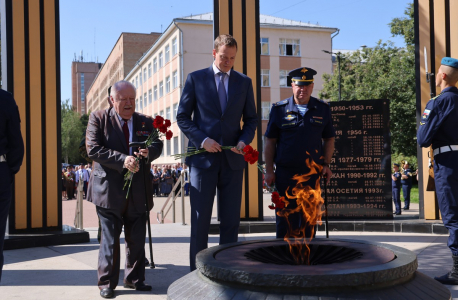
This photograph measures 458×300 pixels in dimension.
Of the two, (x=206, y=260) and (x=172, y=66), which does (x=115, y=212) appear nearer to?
(x=206, y=260)

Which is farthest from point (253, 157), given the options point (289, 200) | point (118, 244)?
point (118, 244)

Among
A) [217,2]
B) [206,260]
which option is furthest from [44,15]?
[206,260]

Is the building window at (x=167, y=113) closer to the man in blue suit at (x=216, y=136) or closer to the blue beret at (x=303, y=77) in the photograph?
the blue beret at (x=303, y=77)

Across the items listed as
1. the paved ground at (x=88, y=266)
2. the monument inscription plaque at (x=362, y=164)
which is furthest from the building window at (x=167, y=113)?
the paved ground at (x=88, y=266)

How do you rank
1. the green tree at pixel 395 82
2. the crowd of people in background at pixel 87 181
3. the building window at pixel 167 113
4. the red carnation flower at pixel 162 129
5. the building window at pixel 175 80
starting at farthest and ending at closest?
the building window at pixel 167 113 → the building window at pixel 175 80 → the green tree at pixel 395 82 → the crowd of people in background at pixel 87 181 → the red carnation flower at pixel 162 129

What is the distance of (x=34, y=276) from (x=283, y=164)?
112 inches

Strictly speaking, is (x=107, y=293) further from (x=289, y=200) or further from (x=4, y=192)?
(x=289, y=200)

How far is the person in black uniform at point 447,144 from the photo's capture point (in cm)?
436

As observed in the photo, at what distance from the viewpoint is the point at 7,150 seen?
3.97 m

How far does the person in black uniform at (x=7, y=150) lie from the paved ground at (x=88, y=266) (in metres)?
0.73

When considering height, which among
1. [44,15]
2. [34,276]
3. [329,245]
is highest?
[44,15]

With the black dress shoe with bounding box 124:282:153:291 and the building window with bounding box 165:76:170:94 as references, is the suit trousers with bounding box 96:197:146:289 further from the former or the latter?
the building window with bounding box 165:76:170:94

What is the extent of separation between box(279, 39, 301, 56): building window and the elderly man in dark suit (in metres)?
42.4

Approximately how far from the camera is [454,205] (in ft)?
14.3
